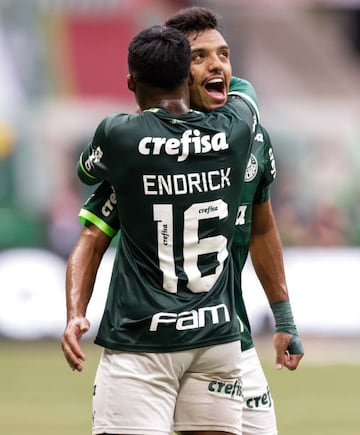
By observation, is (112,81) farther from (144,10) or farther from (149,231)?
(149,231)

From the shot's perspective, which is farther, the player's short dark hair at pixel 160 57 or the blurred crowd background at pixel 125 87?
the blurred crowd background at pixel 125 87

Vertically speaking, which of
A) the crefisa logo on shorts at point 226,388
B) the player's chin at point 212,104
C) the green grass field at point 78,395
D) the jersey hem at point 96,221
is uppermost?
the player's chin at point 212,104

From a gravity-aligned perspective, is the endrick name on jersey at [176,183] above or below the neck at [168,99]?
below

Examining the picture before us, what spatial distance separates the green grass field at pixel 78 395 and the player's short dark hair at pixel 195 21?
16.3ft

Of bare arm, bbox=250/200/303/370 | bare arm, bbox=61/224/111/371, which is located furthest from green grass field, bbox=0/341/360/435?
bare arm, bbox=61/224/111/371

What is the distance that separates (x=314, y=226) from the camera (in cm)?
1744

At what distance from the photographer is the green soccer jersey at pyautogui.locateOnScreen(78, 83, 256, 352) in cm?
540

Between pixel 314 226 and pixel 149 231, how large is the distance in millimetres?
12141

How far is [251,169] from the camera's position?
6.12 metres

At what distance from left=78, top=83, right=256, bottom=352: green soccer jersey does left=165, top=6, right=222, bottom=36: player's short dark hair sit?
66 centimetres

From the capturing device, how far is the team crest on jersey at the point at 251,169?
6.09 m

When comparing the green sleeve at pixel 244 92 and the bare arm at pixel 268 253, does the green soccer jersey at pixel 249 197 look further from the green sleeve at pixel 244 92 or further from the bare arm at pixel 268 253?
the green sleeve at pixel 244 92

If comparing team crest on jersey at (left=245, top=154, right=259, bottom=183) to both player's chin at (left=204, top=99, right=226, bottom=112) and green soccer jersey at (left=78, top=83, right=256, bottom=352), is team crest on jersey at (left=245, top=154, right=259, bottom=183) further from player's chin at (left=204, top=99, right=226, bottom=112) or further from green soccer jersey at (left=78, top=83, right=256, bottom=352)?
green soccer jersey at (left=78, top=83, right=256, bottom=352)

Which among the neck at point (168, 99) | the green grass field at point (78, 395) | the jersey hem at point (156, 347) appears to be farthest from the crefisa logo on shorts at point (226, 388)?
the green grass field at point (78, 395)
